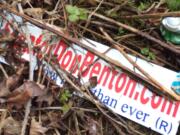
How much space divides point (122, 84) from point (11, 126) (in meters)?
0.51

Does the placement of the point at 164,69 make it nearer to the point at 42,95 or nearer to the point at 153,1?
the point at 153,1

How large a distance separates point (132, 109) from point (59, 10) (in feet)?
1.92

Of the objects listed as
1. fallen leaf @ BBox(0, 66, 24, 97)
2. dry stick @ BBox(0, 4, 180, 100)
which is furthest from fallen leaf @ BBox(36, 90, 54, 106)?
dry stick @ BBox(0, 4, 180, 100)

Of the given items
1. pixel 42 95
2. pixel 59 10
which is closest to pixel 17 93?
pixel 42 95

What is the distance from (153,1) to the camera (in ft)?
6.91

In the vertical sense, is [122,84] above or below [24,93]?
above

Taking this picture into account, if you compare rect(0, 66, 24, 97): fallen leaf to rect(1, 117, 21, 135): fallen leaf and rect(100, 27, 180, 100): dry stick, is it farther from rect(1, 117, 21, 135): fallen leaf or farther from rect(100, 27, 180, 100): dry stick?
rect(100, 27, 180, 100): dry stick

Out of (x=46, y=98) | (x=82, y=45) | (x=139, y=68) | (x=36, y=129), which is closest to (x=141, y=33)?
(x=139, y=68)

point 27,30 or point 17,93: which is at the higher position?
point 27,30

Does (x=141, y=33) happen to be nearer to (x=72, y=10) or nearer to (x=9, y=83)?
(x=72, y=10)

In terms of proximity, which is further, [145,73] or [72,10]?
[72,10]

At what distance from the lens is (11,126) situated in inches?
76.2

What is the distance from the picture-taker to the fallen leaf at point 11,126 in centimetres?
193

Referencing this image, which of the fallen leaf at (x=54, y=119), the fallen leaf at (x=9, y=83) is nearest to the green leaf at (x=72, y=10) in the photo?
the fallen leaf at (x=9, y=83)
